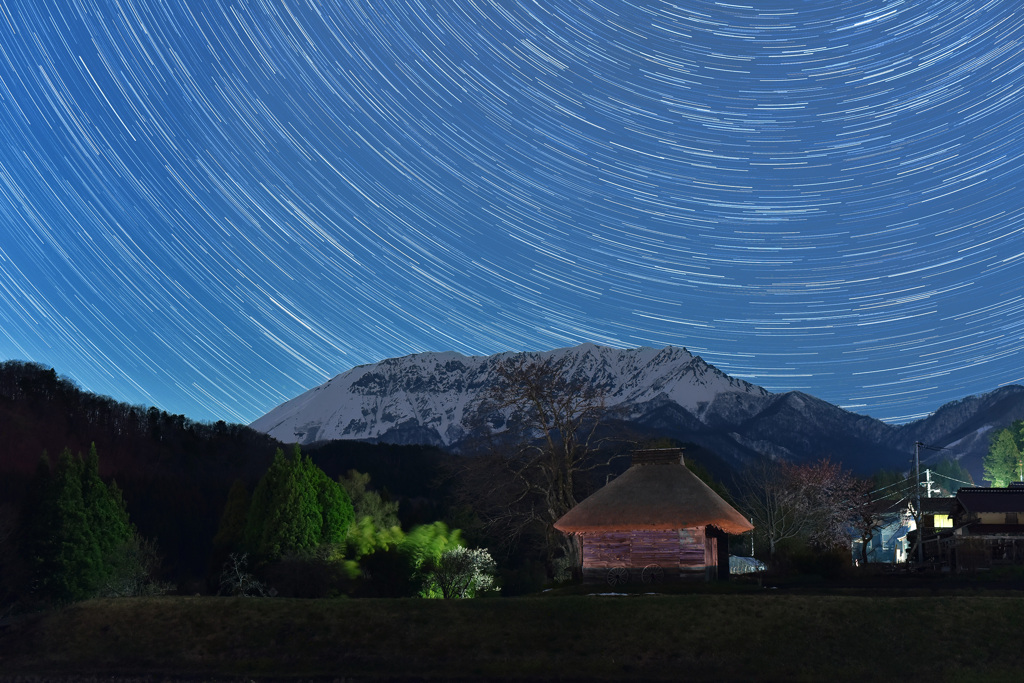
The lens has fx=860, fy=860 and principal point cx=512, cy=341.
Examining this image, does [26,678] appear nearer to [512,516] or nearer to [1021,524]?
[512,516]

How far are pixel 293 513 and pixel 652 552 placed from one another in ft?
85.2

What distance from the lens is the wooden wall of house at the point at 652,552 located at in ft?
131

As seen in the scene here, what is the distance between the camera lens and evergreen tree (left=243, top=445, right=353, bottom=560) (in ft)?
180

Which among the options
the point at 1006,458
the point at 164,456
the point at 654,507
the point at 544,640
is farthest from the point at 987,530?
the point at 164,456

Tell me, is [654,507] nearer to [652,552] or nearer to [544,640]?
[652,552]

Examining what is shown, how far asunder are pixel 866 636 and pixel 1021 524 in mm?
42656

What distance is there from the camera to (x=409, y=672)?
28344 millimetres

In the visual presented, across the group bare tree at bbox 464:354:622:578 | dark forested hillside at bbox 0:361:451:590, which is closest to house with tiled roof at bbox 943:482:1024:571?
bare tree at bbox 464:354:622:578

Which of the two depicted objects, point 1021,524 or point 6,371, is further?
point 6,371

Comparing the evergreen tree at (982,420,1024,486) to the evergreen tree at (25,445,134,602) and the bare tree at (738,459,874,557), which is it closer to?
the bare tree at (738,459,874,557)

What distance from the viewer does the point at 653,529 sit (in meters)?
40.4

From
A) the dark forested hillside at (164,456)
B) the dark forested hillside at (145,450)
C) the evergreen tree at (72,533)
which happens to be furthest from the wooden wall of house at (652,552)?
the dark forested hillside at (145,450)

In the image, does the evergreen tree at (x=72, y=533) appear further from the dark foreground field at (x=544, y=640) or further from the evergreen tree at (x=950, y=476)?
the evergreen tree at (x=950, y=476)

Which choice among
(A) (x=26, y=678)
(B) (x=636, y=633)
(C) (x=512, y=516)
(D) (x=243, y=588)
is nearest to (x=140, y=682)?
(A) (x=26, y=678)
